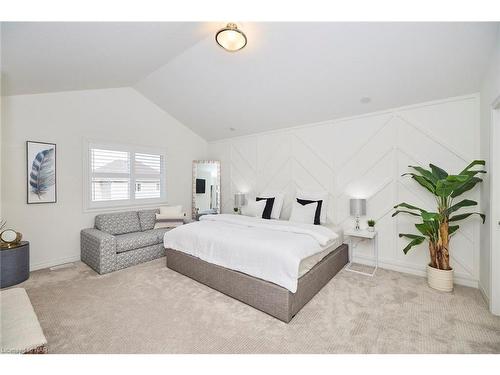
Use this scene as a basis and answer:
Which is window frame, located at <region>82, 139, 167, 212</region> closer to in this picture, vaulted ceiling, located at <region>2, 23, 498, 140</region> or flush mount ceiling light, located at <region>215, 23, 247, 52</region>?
vaulted ceiling, located at <region>2, 23, 498, 140</region>

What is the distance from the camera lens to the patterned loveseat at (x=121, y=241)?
11.0ft

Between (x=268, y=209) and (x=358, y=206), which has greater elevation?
(x=358, y=206)

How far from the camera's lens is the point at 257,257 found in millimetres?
2395

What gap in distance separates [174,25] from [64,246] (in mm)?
3762

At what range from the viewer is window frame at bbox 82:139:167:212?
398 centimetres

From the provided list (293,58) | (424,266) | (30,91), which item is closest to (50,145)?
(30,91)

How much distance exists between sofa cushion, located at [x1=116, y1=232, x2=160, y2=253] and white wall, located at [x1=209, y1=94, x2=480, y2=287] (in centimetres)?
252

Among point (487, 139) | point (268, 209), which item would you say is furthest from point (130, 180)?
point (487, 139)

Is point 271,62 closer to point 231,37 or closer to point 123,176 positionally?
point 231,37

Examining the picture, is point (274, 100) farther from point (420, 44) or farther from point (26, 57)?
point (26, 57)

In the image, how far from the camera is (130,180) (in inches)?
181

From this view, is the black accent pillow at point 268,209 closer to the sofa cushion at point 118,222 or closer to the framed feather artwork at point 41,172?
the sofa cushion at point 118,222

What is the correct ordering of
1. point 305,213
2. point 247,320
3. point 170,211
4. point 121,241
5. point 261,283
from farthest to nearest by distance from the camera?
point 170,211
point 305,213
point 121,241
point 261,283
point 247,320

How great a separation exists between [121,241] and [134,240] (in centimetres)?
19
